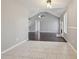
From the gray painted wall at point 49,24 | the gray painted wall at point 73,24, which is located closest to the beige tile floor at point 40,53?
the gray painted wall at point 73,24

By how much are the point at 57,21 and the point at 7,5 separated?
13.3 m

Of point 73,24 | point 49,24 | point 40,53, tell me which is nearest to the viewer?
point 40,53

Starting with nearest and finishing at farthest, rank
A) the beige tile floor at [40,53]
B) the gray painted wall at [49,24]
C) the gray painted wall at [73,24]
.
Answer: the beige tile floor at [40,53], the gray painted wall at [73,24], the gray painted wall at [49,24]

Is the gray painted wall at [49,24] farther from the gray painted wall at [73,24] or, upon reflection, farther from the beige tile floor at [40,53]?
the beige tile floor at [40,53]

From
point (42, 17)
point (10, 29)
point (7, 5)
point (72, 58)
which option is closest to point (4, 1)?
point (7, 5)

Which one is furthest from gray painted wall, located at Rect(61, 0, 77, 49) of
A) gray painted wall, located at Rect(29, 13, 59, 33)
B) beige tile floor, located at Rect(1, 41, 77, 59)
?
gray painted wall, located at Rect(29, 13, 59, 33)

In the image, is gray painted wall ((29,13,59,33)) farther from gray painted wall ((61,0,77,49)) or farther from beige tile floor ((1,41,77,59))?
beige tile floor ((1,41,77,59))

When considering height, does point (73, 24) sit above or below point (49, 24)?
below

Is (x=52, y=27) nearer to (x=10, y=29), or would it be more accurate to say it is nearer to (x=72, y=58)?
(x=10, y=29)

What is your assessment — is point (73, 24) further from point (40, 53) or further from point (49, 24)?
point (49, 24)

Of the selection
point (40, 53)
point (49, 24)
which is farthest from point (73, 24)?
point (49, 24)

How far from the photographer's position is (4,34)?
490 centimetres

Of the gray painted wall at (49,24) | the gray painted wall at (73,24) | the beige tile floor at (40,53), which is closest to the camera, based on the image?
the beige tile floor at (40,53)

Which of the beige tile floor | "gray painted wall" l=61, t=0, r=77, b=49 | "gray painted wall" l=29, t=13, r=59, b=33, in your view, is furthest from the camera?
→ "gray painted wall" l=29, t=13, r=59, b=33
